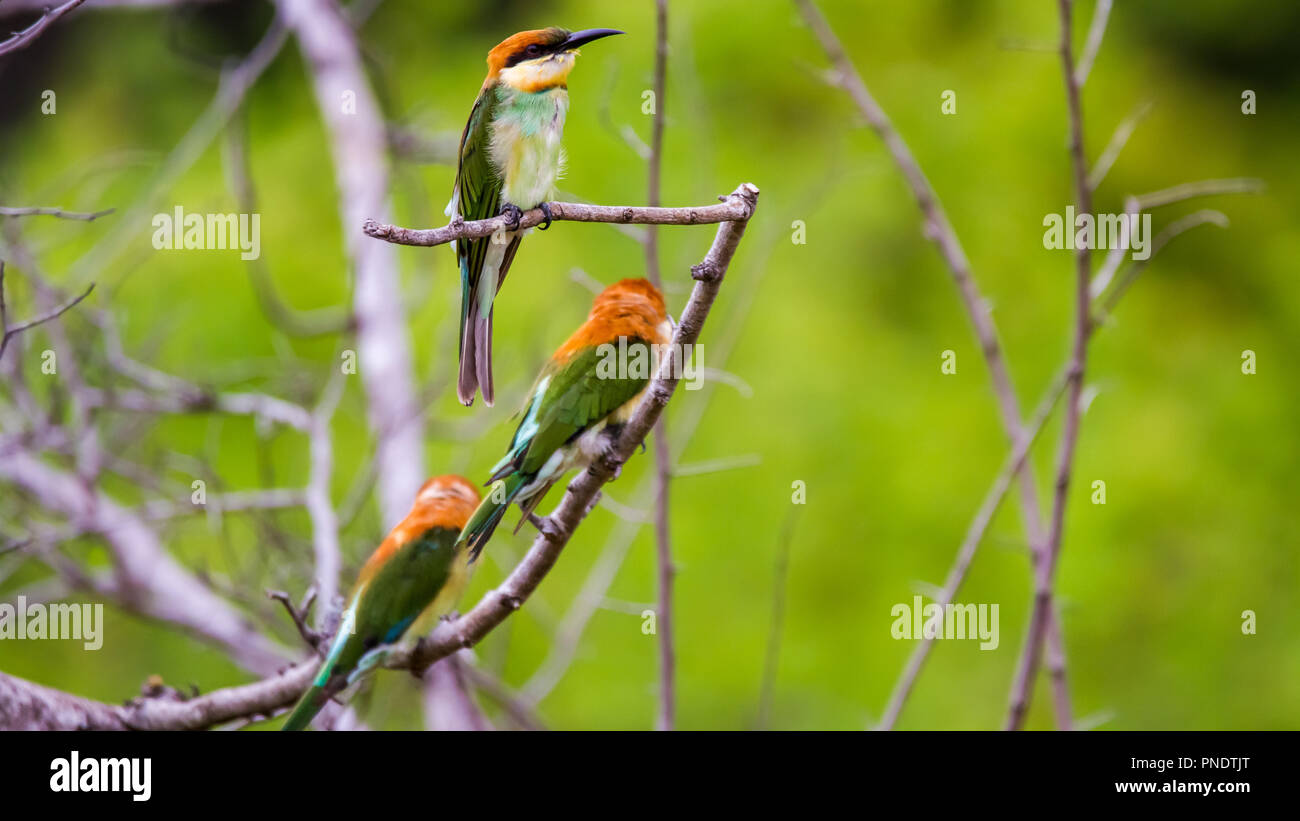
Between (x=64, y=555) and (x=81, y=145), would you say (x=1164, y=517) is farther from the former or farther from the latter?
(x=81, y=145)

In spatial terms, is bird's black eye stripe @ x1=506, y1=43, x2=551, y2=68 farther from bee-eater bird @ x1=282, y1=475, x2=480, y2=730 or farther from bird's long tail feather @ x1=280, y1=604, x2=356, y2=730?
bird's long tail feather @ x1=280, y1=604, x2=356, y2=730

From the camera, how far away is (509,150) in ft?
5.23

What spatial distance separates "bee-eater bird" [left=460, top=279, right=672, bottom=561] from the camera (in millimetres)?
1535

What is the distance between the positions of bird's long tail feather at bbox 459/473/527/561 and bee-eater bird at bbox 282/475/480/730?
12 centimetres

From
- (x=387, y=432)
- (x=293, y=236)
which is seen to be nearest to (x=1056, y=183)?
(x=387, y=432)

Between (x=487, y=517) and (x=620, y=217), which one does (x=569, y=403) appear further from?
(x=620, y=217)

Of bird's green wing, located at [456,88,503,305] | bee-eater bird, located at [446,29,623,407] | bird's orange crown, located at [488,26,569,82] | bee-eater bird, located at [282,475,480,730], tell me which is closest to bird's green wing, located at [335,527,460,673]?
bee-eater bird, located at [282,475,480,730]

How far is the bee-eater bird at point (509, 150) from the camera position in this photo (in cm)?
157

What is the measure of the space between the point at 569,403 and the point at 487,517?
0.21m

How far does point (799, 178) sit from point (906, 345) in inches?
26.4

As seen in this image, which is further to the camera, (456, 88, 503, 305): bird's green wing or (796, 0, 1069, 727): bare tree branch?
(796, 0, 1069, 727): bare tree branch

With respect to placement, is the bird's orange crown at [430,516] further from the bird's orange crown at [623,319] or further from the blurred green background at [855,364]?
the blurred green background at [855,364]

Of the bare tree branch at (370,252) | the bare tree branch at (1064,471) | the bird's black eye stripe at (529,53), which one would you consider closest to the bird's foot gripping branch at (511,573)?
the bird's black eye stripe at (529,53)

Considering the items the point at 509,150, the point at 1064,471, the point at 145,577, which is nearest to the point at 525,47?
the point at 509,150
